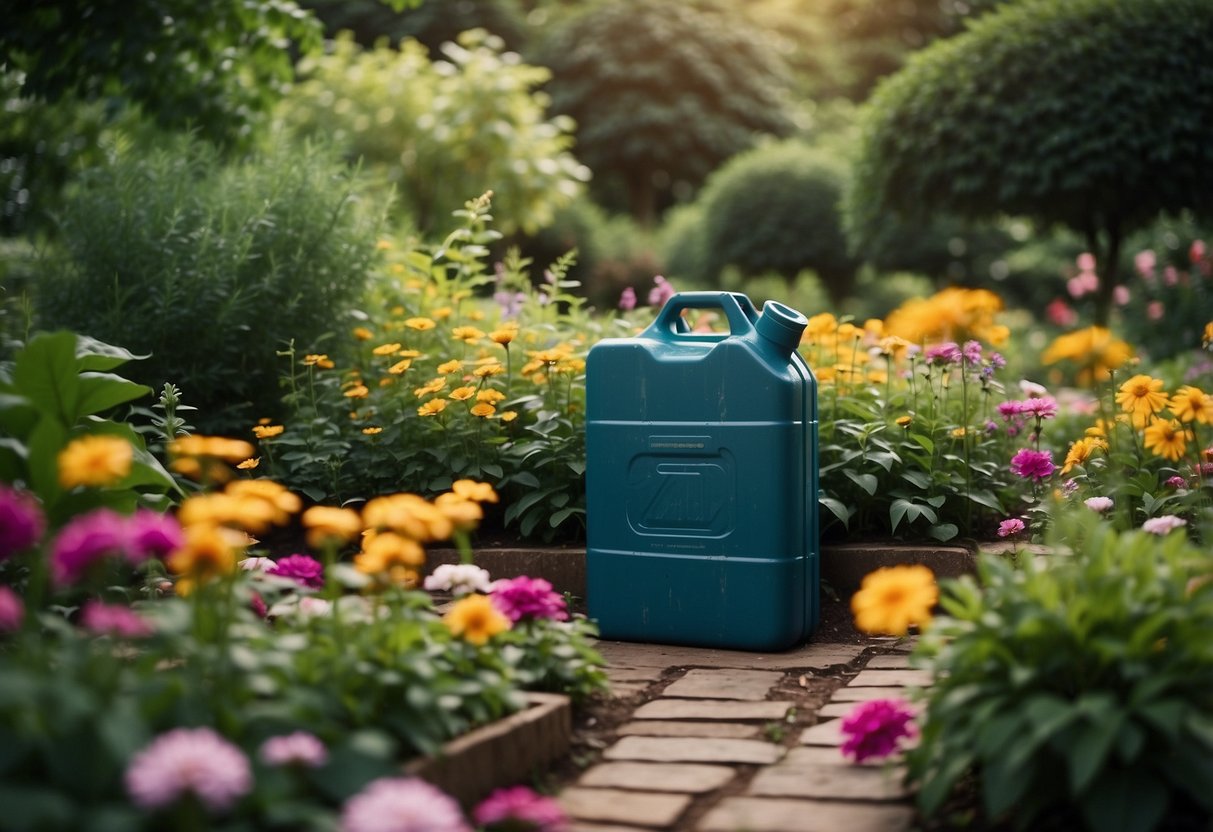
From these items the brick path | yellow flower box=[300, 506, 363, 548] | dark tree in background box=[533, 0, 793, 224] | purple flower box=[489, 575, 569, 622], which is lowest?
the brick path

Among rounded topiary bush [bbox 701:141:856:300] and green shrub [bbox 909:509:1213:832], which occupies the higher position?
rounded topiary bush [bbox 701:141:856:300]

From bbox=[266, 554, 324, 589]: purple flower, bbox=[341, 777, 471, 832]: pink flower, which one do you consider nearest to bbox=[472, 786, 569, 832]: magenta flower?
bbox=[341, 777, 471, 832]: pink flower

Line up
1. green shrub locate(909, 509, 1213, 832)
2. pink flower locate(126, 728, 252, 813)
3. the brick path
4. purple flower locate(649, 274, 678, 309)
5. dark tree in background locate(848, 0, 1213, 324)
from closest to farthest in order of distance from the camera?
pink flower locate(126, 728, 252, 813)
green shrub locate(909, 509, 1213, 832)
the brick path
purple flower locate(649, 274, 678, 309)
dark tree in background locate(848, 0, 1213, 324)

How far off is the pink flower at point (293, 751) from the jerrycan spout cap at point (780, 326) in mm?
1807

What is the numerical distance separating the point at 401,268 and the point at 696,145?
20.4m

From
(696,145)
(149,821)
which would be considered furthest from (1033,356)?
(696,145)

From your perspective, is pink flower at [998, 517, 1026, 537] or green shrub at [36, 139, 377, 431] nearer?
pink flower at [998, 517, 1026, 537]

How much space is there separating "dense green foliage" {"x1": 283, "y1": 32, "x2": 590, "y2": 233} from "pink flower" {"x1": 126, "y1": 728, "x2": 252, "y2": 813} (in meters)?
8.85

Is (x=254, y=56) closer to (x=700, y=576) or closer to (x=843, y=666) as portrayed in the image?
(x=700, y=576)

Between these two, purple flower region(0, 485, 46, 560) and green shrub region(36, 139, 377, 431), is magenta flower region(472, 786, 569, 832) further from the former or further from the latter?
green shrub region(36, 139, 377, 431)

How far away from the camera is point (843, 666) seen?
3078mm

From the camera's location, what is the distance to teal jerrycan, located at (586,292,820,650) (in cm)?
311

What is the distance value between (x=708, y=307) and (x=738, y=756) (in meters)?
1.32

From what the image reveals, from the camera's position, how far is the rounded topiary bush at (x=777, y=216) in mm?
14820
